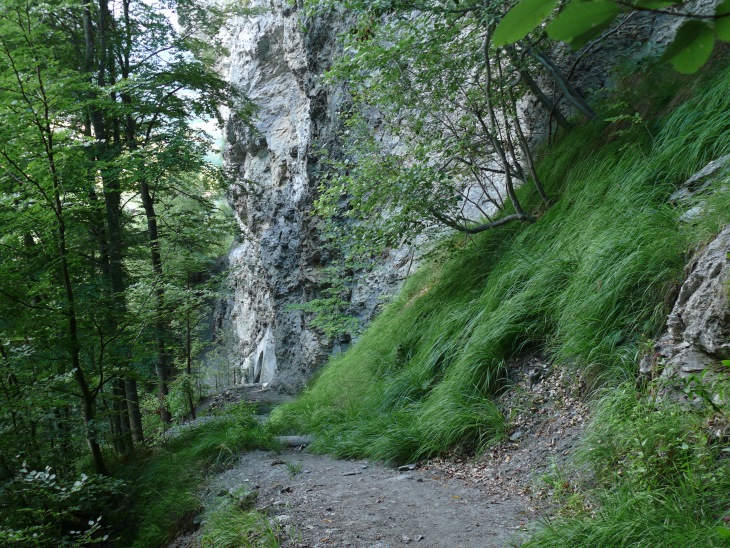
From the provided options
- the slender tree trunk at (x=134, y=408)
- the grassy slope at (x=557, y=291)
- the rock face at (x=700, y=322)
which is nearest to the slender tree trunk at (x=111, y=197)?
the slender tree trunk at (x=134, y=408)

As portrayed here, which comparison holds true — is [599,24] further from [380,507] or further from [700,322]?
[380,507]

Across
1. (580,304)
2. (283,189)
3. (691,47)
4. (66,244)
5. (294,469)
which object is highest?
(283,189)

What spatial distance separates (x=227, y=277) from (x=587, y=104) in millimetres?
6611

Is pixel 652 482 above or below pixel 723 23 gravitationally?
below

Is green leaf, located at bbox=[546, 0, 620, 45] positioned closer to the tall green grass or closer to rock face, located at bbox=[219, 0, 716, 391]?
the tall green grass

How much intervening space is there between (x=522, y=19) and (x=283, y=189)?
16976 mm

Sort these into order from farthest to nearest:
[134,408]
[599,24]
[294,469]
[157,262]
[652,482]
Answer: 1. [157,262]
2. [134,408]
3. [294,469]
4. [652,482]
5. [599,24]

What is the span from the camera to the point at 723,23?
0.63 m

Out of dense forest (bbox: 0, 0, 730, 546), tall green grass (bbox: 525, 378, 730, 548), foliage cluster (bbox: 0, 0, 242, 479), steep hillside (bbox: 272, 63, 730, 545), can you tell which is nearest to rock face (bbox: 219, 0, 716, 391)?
foliage cluster (bbox: 0, 0, 242, 479)

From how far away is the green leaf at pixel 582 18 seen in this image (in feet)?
1.91

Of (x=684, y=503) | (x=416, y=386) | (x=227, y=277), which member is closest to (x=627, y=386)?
(x=684, y=503)

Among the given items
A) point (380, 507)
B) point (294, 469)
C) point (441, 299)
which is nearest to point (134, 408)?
point (294, 469)

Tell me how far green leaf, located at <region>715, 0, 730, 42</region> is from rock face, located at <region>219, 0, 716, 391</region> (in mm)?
9465

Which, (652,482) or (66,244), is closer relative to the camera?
(652,482)
